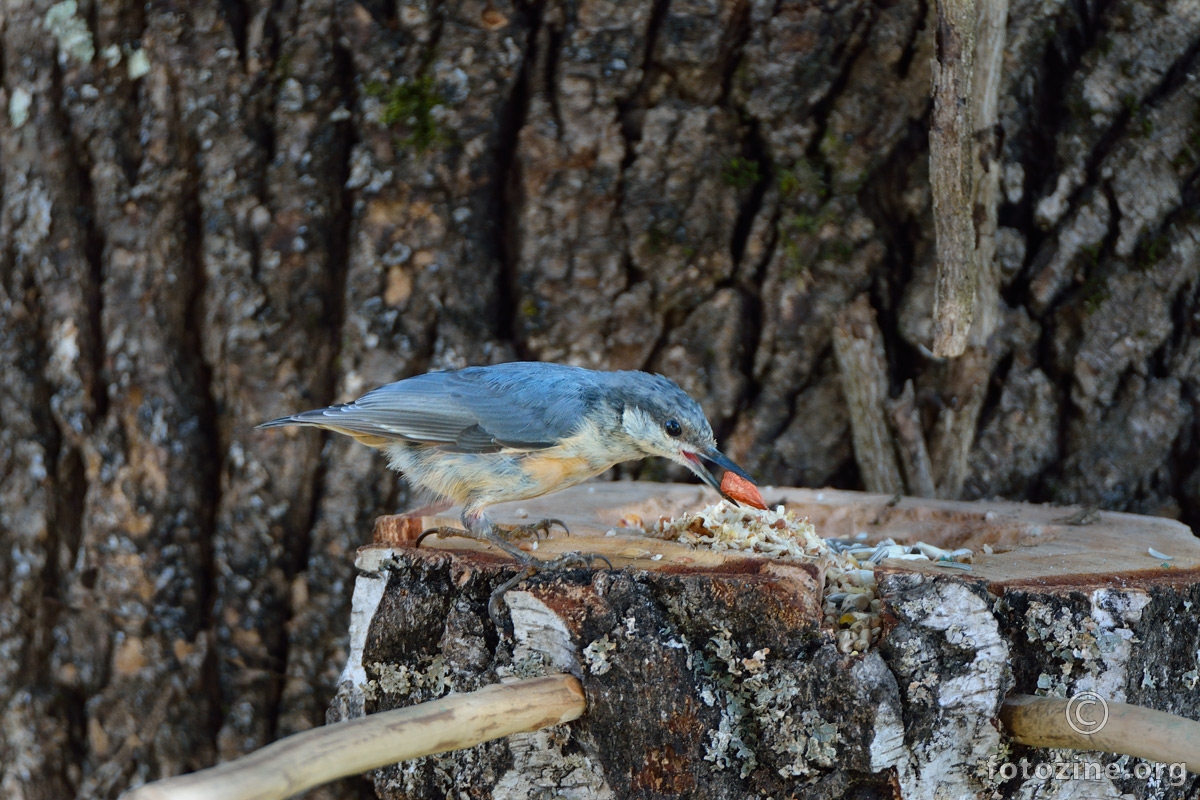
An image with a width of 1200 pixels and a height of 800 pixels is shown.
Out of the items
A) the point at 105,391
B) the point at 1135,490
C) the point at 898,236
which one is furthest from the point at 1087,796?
the point at 105,391

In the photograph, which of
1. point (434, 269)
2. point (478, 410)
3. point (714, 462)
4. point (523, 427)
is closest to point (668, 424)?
point (714, 462)

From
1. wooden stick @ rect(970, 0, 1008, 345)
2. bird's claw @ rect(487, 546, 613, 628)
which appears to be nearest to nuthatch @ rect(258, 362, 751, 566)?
bird's claw @ rect(487, 546, 613, 628)

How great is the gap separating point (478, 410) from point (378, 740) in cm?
111

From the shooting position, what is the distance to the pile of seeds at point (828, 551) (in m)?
1.73

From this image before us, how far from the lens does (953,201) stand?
2438mm

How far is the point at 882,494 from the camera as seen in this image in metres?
2.74

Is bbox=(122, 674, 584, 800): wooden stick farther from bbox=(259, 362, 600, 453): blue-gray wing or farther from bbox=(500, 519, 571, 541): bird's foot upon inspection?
bbox=(259, 362, 600, 453): blue-gray wing

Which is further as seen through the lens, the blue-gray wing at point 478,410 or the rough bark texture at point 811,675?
the blue-gray wing at point 478,410

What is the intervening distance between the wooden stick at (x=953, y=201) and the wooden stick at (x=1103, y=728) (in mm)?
993

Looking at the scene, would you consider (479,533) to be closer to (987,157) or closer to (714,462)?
(714,462)

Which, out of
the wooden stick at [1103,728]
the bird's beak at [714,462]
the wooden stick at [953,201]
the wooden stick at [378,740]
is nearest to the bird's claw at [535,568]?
the wooden stick at [378,740]

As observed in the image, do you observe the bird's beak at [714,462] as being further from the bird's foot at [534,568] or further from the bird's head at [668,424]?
the bird's foot at [534,568]

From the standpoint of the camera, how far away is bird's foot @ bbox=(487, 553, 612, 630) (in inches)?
71.4

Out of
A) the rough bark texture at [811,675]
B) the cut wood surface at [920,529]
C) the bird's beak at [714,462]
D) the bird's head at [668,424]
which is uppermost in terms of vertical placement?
the bird's head at [668,424]
